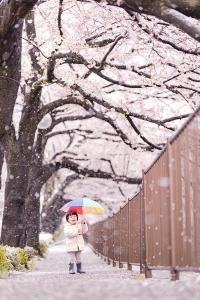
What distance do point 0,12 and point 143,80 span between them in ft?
26.8

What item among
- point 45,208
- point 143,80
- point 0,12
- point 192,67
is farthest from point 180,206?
point 45,208

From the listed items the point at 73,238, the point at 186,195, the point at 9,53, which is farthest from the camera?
the point at 73,238

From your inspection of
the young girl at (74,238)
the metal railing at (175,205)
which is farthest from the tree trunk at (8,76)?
the metal railing at (175,205)

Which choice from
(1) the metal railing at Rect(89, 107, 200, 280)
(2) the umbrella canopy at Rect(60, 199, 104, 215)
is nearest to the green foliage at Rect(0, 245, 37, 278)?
(2) the umbrella canopy at Rect(60, 199, 104, 215)

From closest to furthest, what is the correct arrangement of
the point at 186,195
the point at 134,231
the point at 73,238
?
the point at 186,195 < the point at 134,231 < the point at 73,238

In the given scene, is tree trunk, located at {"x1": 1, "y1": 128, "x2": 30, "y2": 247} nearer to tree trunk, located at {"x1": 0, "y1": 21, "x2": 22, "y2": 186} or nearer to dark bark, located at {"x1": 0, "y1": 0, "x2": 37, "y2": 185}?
dark bark, located at {"x1": 0, "y1": 0, "x2": 37, "y2": 185}

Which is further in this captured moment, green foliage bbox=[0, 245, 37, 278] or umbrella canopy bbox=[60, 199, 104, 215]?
umbrella canopy bbox=[60, 199, 104, 215]

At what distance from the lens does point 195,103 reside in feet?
57.5

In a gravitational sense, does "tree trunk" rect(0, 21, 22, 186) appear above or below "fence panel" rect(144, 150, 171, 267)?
above

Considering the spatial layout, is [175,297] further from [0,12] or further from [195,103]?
[195,103]

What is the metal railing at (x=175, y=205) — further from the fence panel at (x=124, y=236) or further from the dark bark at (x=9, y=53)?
the fence panel at (x=124, y=236)

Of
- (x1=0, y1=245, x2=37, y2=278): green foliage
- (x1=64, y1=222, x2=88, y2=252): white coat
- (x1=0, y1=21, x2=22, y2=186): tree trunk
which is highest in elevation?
(x1=0, y1=21, x2=22, y2=186): tree trunk

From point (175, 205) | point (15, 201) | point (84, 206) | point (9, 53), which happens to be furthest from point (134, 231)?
point (15, 201)

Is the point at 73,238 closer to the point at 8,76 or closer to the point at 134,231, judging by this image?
the point at 134,231
